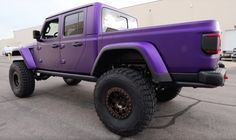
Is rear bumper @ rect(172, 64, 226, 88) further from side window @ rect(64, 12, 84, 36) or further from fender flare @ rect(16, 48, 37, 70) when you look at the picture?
fender flare @ rect(16, 48, 37, 70)

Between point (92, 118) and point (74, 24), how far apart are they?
1.82 metres

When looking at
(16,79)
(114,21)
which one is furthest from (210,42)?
(16,79)

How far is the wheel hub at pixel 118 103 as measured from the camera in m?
2.67

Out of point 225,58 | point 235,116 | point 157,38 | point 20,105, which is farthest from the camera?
point 225,58

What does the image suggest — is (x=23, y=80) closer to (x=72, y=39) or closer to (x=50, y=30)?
(x=50, y=30)

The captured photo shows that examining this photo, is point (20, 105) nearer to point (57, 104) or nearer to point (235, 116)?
point (57, 104)

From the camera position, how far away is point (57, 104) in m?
4.21

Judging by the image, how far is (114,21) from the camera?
12.3 feet

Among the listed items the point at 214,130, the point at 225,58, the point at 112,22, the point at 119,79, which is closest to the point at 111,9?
the point at 112,22

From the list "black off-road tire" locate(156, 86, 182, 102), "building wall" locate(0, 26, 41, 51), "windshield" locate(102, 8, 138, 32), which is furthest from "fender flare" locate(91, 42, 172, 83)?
"building wall" locate(0, 26, 41, 51)

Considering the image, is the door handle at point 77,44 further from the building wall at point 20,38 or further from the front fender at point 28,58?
the building wall at point 20,38

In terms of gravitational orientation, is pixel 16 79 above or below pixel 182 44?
below

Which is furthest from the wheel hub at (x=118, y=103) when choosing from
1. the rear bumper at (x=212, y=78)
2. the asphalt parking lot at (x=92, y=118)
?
the rear bumper at (x=212, y=78)

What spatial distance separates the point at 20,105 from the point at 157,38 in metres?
3.37
